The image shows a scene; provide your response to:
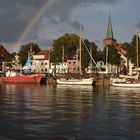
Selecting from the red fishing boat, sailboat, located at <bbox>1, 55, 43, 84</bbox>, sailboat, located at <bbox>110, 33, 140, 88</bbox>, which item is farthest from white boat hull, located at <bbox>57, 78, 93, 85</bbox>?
sailboat, located at <bbox>1, 55, 43, 84</bbox>

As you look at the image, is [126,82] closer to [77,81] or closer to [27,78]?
[77,81]

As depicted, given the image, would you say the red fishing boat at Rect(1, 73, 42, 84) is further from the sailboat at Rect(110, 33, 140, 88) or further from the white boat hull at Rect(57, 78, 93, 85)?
the sailboat at Rect(110, 33, 140, 88)

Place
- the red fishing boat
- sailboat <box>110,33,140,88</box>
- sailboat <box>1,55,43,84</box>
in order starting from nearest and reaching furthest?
1. sailboat <box>110,33,140,88</box>
2. the red fishing boat
3. sailboat <box>1,55,43,84</box>

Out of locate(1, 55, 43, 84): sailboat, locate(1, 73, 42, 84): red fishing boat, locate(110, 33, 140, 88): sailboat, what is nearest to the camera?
locate(110, 33, 140, 88): sailboat

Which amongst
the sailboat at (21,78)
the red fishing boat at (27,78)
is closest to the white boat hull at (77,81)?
Result: the red fishing boat at (27,78)

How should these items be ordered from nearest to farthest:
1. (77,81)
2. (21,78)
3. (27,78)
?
(77,81)
(27,78)
(21,78)

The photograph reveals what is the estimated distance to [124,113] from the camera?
43438mm

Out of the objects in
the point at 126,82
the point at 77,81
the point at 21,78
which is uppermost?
the point at 21,78

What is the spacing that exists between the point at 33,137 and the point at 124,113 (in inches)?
654

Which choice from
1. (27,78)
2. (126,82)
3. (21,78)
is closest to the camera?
(126,82)

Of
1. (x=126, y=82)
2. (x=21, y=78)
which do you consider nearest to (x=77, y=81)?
(x=126, y=82)

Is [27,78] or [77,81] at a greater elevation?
[27,78]

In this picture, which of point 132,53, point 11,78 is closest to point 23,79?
point 11,78

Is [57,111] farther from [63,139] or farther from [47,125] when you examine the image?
[63,139]
